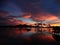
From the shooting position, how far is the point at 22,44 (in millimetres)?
4078

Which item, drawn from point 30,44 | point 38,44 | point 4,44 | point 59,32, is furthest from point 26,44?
point 59,32

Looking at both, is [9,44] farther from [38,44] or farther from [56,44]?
[56,44]

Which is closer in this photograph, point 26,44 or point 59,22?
point 59,22

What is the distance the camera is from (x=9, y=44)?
4.12 m

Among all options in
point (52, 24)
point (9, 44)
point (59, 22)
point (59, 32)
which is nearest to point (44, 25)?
point (52, 24)

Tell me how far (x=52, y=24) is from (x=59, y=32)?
2109 mm

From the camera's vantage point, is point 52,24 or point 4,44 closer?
point 4,44

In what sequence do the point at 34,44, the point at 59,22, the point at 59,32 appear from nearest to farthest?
the point at 59,22 < the point at 34,44 < the point at 59,32

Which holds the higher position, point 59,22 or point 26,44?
point 59,22

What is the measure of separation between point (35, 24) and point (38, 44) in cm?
65

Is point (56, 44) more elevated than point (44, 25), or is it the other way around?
point (44, 25)

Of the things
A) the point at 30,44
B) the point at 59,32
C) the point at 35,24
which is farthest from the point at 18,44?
the point at 59,32

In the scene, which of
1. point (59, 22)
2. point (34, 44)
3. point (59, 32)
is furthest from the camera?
point (59, 32)

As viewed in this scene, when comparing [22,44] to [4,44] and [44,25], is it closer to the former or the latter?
[4,44]
